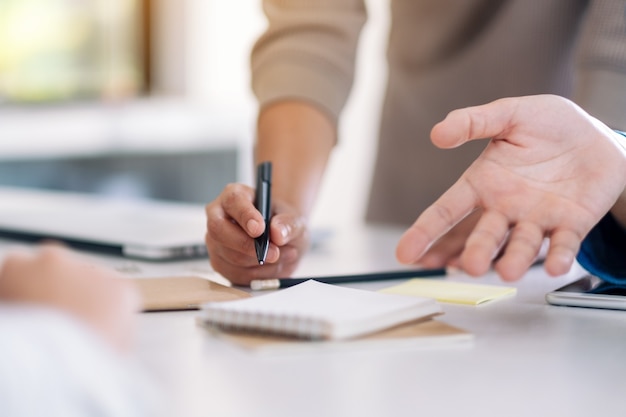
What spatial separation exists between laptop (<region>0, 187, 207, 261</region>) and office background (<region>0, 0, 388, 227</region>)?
1.87m

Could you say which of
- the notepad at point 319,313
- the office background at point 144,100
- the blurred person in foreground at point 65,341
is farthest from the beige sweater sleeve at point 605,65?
the office background at point 144,100

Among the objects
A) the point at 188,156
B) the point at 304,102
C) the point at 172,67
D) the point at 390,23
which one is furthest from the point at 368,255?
the point at 172,67

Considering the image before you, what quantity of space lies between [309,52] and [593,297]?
0.70m

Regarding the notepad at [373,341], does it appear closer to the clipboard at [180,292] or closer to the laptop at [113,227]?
the clipboard at [180,292]

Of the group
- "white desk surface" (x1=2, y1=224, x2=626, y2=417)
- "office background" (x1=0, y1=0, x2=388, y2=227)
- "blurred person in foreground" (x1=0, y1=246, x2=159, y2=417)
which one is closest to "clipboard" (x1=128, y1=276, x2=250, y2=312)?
"white desk surface" (x1=2, y1=224, x2=626, y2=417)

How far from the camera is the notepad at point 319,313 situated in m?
0.60

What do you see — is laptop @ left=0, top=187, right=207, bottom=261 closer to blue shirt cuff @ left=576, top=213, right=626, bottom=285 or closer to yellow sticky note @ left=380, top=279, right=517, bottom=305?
yellow sticky note @ left=380, top=279, right=517, bottom=305

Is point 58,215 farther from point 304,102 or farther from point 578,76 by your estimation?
point 578,76

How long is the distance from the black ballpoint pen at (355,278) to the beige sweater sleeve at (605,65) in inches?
10.6

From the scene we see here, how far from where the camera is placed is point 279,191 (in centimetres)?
115

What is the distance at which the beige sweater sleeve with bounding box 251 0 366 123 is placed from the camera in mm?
1328

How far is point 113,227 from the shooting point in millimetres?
1213

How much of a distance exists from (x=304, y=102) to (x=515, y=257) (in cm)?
67

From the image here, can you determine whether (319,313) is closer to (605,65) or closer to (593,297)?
(593,297)
